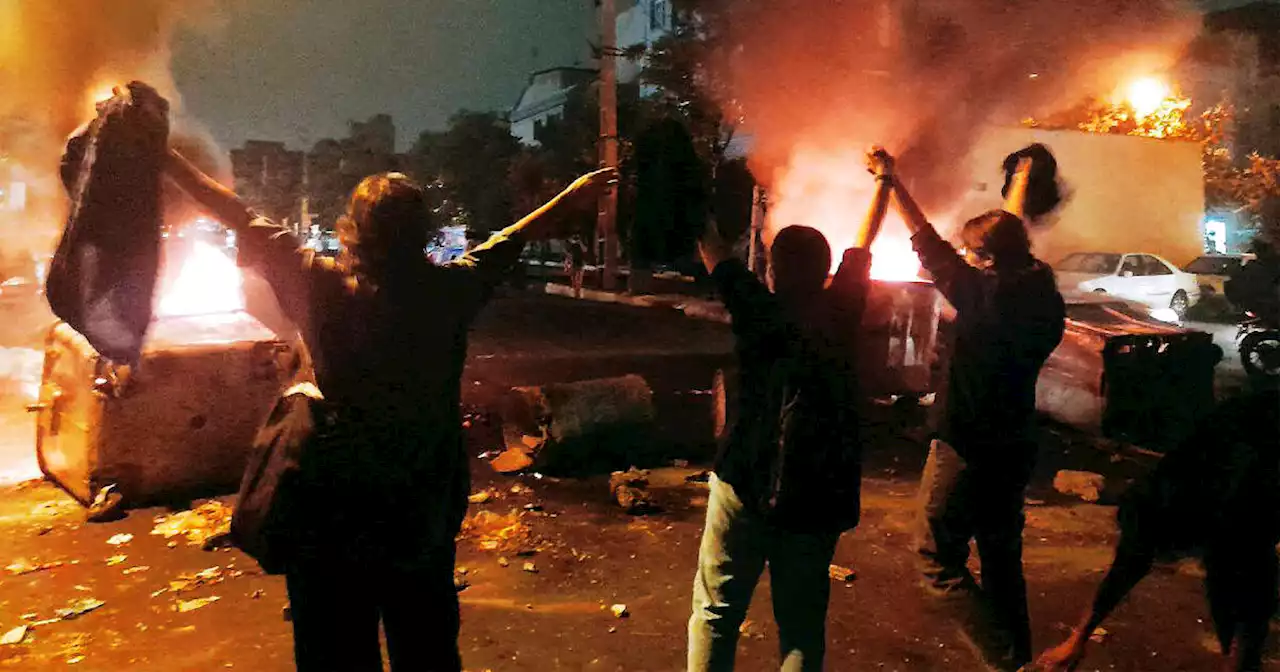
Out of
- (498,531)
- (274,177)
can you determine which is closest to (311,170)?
(274,177)

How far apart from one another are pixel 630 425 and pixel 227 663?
3.55 m

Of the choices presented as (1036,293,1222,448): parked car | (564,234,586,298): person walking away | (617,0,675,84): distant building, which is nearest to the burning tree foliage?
(564,234,586,298): person walking away

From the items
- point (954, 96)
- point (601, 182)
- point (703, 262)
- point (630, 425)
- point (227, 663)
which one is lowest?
point (227, 663)

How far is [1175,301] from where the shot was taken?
17.7m

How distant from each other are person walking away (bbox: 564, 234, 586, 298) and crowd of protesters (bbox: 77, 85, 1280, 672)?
1997cm

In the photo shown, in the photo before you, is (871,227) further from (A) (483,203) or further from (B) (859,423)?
(A) (483,203)

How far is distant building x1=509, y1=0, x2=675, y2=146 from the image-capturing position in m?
45.1

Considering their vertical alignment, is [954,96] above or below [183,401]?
above

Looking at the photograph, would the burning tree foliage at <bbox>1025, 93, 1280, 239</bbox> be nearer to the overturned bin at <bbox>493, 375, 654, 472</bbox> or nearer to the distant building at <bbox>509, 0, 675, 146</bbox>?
the overturned bin at <bbox>493, 375, 654, 472</bbox>

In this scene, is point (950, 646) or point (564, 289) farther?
point (564, 289)

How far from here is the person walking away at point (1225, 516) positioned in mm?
3250

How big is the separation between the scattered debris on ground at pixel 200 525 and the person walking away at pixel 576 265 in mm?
17844

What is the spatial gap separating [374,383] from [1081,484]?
5.66 m

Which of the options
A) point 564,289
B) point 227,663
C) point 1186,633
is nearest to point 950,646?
point 1186,633
